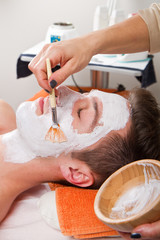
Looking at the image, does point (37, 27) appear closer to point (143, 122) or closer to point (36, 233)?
point (143, 122)

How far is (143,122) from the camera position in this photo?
1070 mm

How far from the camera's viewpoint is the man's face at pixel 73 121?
1.01 m

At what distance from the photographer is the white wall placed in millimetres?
2580

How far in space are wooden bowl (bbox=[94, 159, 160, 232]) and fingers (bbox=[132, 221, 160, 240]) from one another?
0.12 m

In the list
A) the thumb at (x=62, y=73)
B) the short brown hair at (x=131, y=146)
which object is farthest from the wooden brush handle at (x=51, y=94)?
the short brown hair at (x=131, y=146)

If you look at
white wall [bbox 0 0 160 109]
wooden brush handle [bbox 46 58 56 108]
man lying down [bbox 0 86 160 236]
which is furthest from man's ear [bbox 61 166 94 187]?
white wall [bbox 0 0 160 109]

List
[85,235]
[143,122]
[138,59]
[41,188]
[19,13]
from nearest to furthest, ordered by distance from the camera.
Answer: [85,235]
[143,122]
[41,188]
[138,59]
[19,13]

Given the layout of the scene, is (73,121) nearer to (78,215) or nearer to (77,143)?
(77,143)

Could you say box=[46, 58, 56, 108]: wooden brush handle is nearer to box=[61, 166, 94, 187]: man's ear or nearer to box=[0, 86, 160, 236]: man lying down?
box=[0, 86, 160, 236]: man lying down

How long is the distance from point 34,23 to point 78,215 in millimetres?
2311

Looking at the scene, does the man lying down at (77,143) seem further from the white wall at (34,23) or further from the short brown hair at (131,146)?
the white wall at (34,23)

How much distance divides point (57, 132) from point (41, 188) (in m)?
0.38

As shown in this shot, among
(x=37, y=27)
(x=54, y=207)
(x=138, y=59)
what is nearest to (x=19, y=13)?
(x=37, y=27)

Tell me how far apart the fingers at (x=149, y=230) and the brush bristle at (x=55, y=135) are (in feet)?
1.43
